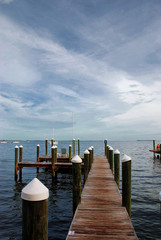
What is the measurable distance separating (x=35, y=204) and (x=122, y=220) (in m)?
3.61

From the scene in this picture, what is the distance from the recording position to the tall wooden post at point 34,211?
6.84 ft

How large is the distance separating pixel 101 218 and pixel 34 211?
11.4 feet

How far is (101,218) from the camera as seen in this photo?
495 cm

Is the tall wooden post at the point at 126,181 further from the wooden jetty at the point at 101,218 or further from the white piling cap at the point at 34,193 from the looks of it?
the white piling cap at the point at 34,193

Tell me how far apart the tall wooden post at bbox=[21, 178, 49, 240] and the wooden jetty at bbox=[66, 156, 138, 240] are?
2.24 meters

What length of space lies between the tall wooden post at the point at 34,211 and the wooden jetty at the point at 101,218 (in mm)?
2238

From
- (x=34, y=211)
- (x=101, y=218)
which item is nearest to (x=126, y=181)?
(x=101, y=218)

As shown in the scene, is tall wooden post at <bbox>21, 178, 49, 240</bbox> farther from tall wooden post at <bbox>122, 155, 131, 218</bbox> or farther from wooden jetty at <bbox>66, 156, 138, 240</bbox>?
tall wooden post at <bbox>122, 155, 131, 218</bbox>

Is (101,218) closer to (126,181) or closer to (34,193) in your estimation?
(126,181)

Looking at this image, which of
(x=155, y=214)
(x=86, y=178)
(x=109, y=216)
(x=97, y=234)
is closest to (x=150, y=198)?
(x=155, y=214)

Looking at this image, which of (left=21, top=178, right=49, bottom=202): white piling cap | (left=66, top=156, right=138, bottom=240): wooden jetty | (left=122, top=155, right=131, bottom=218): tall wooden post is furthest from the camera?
(left=122, top=155, right=131, bottom=218): tall wooden post

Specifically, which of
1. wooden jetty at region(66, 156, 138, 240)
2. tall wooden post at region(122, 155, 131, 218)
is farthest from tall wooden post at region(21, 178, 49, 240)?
tall wooden post at region(122, 155, 131, 218)

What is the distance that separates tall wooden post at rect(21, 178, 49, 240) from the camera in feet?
6.84

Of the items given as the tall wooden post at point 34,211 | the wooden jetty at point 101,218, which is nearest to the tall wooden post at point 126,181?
the wooden jetty at point 101,218
